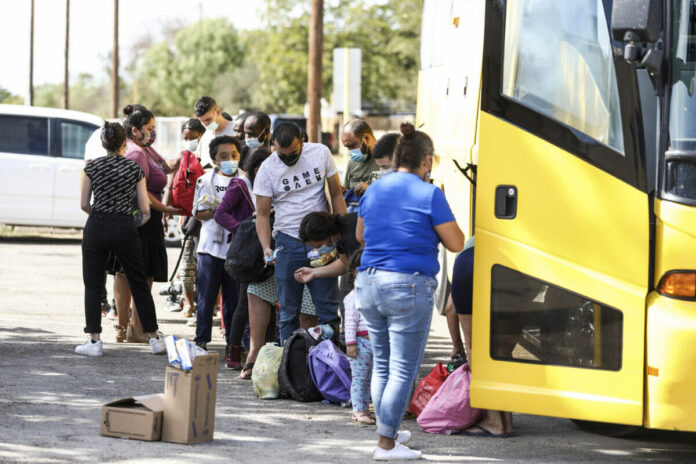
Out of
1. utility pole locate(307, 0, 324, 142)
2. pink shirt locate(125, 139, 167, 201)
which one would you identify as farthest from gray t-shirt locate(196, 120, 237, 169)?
utility pole locate(307, 0, 324, 142)

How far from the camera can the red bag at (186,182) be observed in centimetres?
977

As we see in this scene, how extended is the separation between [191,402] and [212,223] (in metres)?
2.78

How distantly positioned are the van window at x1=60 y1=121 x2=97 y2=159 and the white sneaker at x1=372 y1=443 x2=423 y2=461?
11924 mm

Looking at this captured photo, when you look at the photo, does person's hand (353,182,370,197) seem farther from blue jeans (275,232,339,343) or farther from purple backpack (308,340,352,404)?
purple backpack (308,340,352,404)

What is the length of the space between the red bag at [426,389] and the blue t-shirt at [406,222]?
1.35m

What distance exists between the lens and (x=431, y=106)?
11445 mm

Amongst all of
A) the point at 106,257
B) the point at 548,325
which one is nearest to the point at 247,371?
the point at 106,257

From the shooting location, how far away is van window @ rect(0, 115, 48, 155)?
56.2 feet

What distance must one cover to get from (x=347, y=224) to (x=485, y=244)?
5.43 feet

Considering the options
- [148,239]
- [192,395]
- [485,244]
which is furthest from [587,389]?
[148,239]

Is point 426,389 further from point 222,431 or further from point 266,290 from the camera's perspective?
point 266,290

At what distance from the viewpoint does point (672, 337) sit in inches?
215

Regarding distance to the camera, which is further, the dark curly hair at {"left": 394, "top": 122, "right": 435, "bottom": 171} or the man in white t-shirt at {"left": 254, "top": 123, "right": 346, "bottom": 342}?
the man in white t-shirt at {"left": 254, "top": 123, "right": 346, "bottom": 342}

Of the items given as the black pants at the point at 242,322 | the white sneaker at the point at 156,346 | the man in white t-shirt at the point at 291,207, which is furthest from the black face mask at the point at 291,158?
the white sneaker at the point at 156,346
